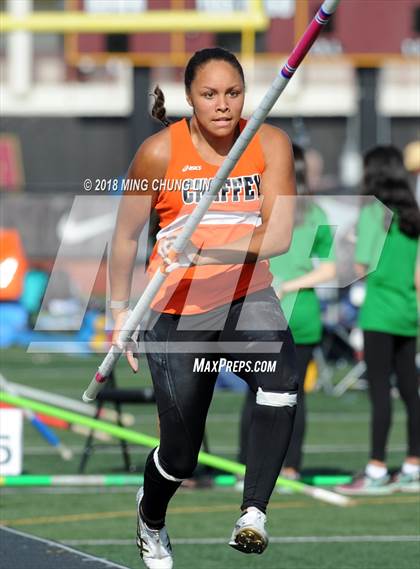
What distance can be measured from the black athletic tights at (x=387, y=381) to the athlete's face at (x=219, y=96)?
12.5ft

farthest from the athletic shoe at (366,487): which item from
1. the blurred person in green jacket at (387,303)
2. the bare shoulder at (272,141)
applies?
the bare shoulder at (272,141)

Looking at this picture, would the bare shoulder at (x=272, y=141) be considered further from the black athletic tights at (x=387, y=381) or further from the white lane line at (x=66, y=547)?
the black athletic tights at (x=387, y=381)

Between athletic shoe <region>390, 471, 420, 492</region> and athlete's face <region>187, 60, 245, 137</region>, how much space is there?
410cm

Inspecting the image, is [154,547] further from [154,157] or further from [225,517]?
[225,517]

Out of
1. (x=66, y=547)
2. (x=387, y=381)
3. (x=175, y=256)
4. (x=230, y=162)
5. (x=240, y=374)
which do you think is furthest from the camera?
(x=387, y=381)

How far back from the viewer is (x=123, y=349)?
574cm

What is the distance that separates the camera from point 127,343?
18.8ft

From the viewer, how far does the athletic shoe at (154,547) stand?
230 inches

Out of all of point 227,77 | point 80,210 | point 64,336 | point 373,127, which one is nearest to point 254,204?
point 227,77

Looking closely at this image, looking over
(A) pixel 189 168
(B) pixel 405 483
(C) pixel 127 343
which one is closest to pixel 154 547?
(C) pixel 127 343

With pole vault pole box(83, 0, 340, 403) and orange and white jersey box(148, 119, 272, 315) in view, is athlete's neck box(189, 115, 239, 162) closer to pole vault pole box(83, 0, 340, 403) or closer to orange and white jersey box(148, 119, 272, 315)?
orange and white jersey box(148, 119, 272, 315)

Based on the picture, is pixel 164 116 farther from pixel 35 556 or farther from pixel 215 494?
pixel 215 494

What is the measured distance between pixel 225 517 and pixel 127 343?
2.73 m

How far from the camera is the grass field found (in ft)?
23.2
